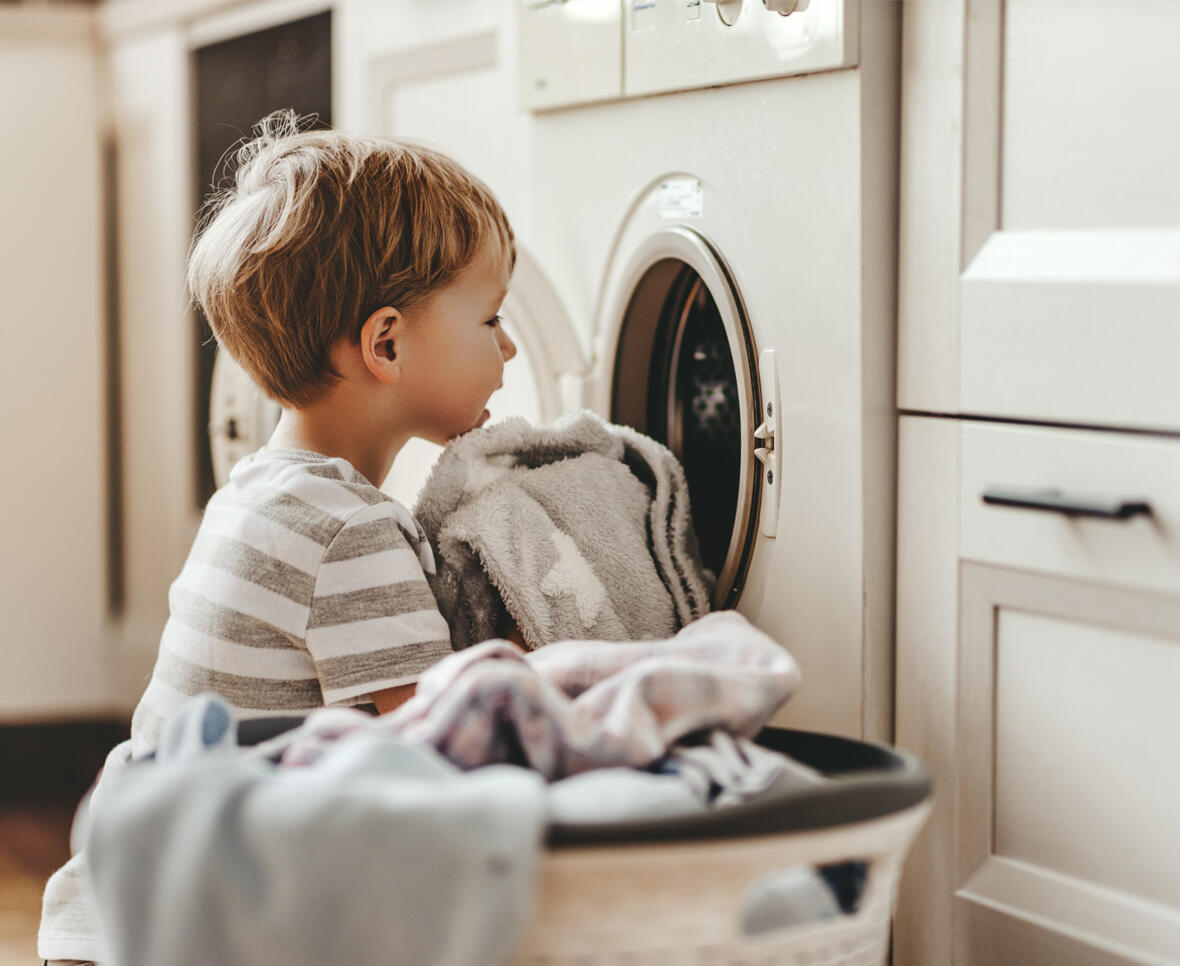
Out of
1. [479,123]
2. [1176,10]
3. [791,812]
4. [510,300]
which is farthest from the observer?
[479,123]

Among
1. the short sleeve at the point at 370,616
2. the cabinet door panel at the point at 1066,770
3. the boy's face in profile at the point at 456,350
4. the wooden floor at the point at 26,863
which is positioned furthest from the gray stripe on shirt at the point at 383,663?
the wooden floor at the point at 26,863

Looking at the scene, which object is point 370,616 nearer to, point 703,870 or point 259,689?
point 259,689

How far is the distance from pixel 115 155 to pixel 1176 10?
7.17 feet

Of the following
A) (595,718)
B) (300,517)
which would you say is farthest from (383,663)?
(595,718)

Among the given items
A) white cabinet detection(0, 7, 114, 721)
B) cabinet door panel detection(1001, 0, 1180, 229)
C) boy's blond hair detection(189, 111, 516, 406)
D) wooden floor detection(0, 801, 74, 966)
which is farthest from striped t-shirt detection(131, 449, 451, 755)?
white cabinet detection(0, 7, 114, 721)

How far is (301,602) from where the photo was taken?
3.21 ft

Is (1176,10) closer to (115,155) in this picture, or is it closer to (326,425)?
(326,425)

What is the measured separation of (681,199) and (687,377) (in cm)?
20

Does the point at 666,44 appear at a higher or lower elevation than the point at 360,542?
higher

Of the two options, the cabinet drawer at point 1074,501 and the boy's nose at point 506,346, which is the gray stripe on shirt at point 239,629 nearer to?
the boy's nose at point 506,346

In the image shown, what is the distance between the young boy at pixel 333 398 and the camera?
974 millimetres

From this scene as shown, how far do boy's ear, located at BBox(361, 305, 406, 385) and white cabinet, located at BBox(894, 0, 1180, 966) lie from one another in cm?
41

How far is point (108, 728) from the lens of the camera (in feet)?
8.67

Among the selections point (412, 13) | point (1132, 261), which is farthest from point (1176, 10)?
point (412, 13)
